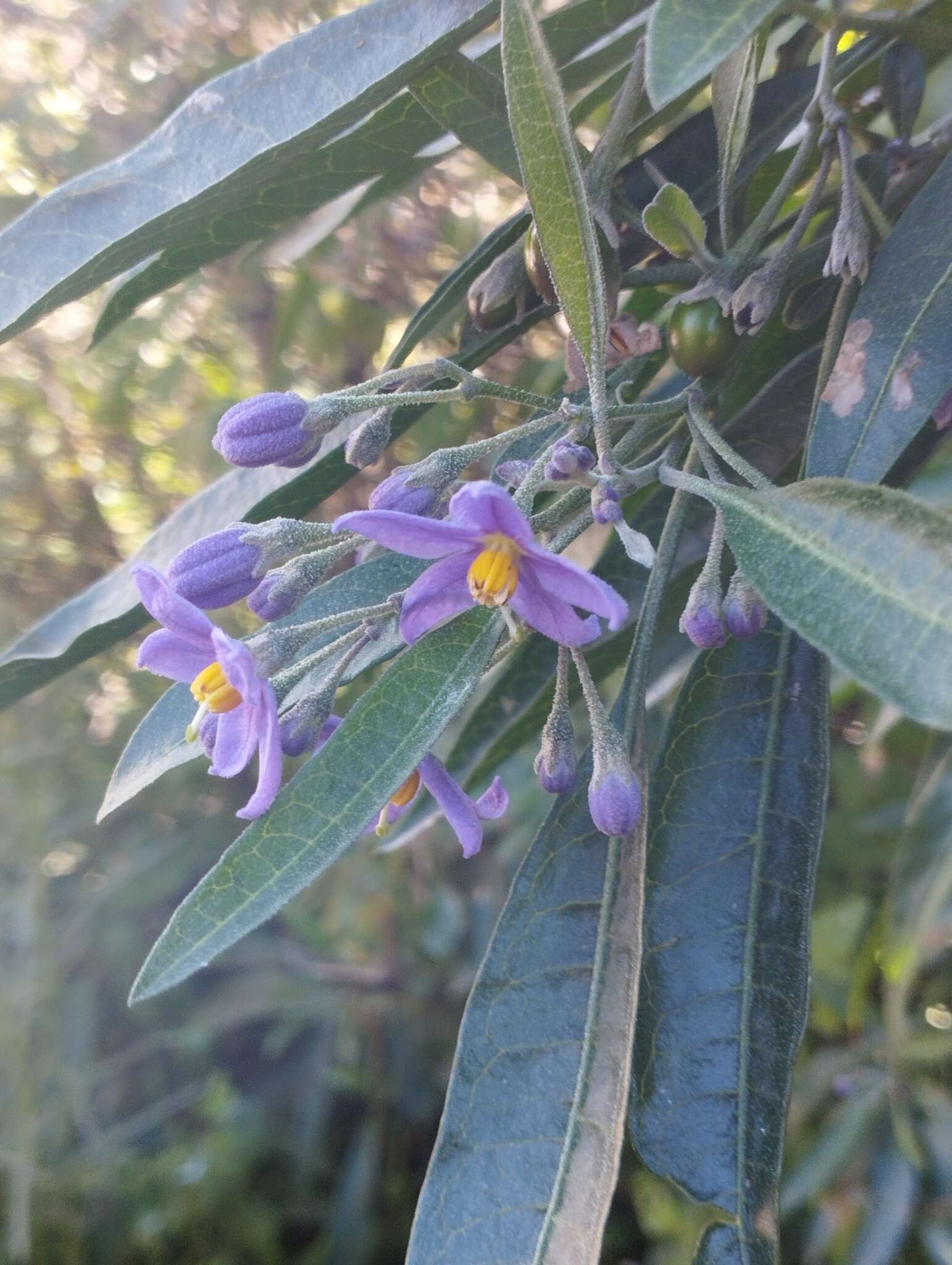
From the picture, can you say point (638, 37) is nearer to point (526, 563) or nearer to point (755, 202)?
point (755, 202)

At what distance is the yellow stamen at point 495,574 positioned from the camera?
83 centimetres

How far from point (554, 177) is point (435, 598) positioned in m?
0.37

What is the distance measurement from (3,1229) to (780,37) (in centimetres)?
409

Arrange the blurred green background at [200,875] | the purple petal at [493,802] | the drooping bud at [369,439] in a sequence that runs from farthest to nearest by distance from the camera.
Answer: the blurred green background at [200,875]
the purple petal at [493,802]
the drooping bud at [369,439]

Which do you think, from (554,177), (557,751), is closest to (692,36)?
(554,177)

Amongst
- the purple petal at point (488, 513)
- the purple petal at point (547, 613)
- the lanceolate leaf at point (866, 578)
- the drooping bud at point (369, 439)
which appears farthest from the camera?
the drooping bud at point (369, 439)

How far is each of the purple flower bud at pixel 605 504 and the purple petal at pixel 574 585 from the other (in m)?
0.06

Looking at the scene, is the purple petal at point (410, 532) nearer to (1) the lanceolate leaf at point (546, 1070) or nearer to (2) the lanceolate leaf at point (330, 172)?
(1) the lanceolate leaf at point (546, 1070)

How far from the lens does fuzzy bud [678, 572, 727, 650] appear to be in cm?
92

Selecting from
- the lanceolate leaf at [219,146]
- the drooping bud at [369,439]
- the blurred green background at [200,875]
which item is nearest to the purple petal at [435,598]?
the drooping bud at [369,439]

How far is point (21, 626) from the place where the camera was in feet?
12.7

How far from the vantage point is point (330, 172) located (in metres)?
1.14

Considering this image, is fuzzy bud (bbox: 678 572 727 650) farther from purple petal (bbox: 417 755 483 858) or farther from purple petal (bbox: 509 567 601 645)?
purple petal (bbox: 417 755 483 858)

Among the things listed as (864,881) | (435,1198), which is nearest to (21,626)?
(864,881)
